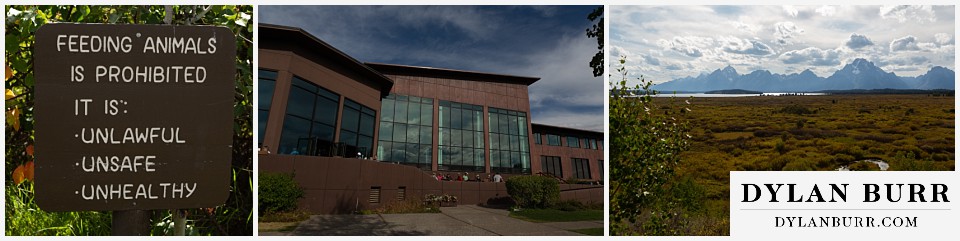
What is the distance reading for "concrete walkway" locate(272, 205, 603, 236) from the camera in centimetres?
559

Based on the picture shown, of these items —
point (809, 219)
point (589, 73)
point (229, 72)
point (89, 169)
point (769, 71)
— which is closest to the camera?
point (89, 169)

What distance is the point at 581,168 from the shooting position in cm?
676

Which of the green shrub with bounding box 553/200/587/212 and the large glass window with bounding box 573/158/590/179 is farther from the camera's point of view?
the large glass window with bounding box 573/158/590/179

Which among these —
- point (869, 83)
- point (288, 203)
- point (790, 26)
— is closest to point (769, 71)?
point (790, 26)

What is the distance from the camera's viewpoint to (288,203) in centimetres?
549

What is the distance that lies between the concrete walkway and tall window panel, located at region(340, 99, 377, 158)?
81cm

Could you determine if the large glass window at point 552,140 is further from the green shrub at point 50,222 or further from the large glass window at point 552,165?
the green shrub at point 50,222

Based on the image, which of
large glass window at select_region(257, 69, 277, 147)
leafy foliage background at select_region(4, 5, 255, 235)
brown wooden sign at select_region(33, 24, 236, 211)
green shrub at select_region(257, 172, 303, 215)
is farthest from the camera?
large glass window at select_region(257, 69, 277, 147)

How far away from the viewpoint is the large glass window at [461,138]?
6.91 metres

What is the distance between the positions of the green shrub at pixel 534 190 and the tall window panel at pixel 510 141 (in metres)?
0.41

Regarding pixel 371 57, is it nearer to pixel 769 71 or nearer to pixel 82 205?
pixel 82 205

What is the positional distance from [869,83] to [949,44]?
85cm

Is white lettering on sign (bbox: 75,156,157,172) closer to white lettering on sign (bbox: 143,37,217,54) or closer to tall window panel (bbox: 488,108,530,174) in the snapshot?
white lettering on sign (bbox: 143,37,217,54)

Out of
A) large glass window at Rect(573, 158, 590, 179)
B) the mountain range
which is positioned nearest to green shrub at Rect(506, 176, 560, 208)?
large glass window at Rect(573, 158, 590, 179)
